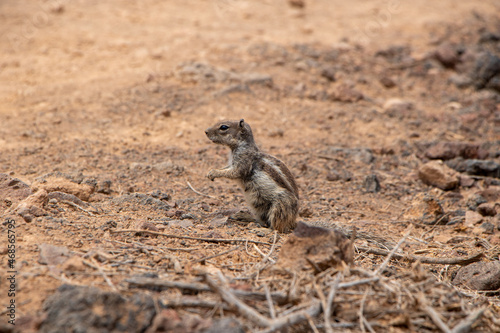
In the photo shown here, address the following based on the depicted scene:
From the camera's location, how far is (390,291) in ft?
12.0

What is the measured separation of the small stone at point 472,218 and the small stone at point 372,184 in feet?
4.21

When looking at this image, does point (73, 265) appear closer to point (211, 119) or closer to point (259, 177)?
point (259, 177)

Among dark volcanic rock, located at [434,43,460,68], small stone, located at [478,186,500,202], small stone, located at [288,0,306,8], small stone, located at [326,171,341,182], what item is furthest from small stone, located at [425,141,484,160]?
small stone, located at [288,0,306,8]

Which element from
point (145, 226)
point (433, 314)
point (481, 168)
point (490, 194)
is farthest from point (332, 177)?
point (433, 314)

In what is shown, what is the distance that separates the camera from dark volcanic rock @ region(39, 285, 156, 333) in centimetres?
307

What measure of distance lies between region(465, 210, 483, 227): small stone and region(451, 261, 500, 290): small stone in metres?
1.69

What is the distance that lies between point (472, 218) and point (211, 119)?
14.5ft

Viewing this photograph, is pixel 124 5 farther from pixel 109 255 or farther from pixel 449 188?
pixel 109 255

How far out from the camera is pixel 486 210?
6906 millimetres

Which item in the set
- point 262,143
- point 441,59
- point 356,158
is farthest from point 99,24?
point 441,59

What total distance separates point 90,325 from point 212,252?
1603mm

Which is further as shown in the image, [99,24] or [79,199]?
[99,24]

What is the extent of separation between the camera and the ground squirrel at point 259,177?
223 inches

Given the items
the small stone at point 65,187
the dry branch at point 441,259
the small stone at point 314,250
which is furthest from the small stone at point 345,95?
the small stone at point 314,250
